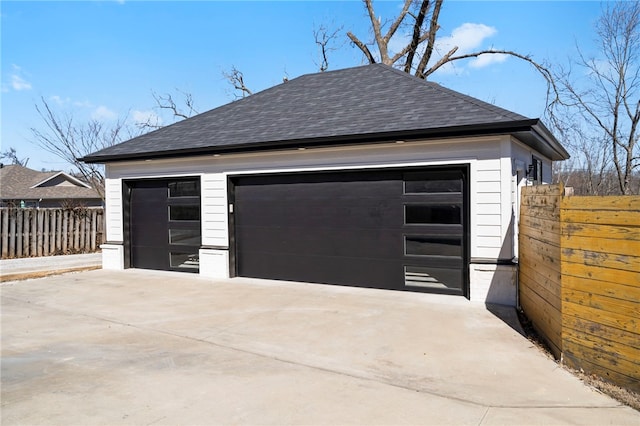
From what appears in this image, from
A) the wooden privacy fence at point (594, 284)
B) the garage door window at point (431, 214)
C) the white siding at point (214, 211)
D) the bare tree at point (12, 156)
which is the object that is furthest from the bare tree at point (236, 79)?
the bare tree at point (12, 156)

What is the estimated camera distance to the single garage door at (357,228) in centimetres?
743

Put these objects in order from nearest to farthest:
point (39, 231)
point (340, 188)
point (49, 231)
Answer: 1. point (340, 188)
2. point (39, 231)
3. point (49, 231)

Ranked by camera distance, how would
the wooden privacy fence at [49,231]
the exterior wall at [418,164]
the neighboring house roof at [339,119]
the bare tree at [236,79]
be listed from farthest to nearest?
the bare tree at [236,79]
the wooden privacy fence at [49,231]
the neighboring house roof at [339,119]
the exterior wall at [418,164]

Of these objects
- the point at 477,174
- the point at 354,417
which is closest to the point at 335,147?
the point at 477,174

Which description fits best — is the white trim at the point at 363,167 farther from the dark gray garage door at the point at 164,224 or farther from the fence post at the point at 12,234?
the fence post at the point at 12,234

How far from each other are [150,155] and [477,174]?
729cm

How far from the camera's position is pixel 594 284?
3826 millimetres

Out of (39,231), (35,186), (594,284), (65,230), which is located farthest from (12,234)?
(35,186)

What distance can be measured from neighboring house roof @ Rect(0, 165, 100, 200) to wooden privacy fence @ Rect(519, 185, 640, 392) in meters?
31.2

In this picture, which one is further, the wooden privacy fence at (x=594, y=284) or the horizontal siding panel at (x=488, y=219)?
the horizontal siding panel at (x=488, y=219)

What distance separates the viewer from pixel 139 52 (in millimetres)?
14727

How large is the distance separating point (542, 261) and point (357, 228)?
12.2 ft

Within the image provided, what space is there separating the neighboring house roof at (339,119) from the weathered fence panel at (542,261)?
1.55m

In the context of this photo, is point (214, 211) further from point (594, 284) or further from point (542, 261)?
point (594, 284)
